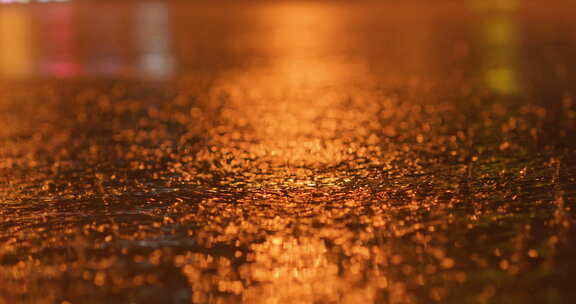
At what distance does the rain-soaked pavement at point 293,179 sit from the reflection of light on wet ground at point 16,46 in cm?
32

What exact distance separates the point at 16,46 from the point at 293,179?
21.4 metres

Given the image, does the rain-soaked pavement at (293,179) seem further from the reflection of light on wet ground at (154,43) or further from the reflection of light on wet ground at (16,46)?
the reflection of light on wet ground at (16,46)

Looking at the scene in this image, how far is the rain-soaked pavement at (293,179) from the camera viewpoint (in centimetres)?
644

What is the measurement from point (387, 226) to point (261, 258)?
Answer: 3.76 feet

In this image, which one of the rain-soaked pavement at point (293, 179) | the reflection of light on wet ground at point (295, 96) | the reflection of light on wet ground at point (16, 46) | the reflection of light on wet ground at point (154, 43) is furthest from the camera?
the reflection of light on wet ground at point (16, 46)

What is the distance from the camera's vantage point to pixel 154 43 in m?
28.6

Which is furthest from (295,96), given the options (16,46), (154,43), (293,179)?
(16,46)

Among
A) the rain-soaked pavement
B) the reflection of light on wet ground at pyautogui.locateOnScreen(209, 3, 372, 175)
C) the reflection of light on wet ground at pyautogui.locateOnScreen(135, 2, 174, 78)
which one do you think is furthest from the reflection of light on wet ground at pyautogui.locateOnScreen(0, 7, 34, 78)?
the reflection of light on wet ground at pyautogui.locateOnScreen(209, 3, 372, 175)

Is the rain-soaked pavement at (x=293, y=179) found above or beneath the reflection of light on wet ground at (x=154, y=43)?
beneath

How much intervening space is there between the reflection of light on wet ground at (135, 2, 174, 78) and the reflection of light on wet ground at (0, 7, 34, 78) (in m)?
2.61

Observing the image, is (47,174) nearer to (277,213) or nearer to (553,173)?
(277,213)

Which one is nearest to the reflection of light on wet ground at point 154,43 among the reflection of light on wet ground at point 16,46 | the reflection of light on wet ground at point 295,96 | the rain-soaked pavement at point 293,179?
the rain-soaked pavement at point 293,179

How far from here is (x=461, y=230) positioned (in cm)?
740

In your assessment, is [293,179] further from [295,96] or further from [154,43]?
[154,43]
